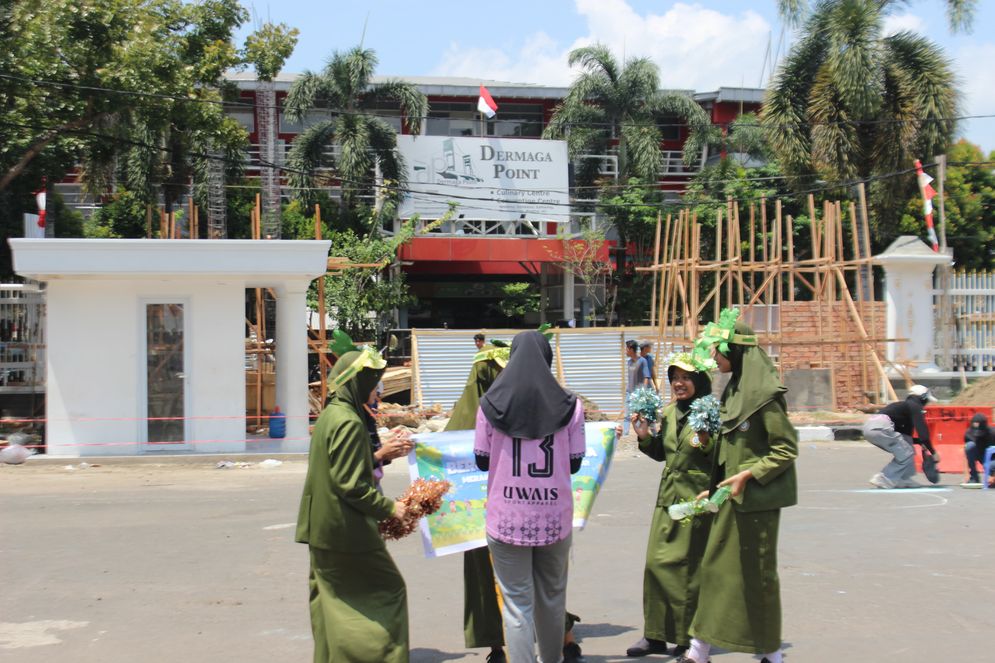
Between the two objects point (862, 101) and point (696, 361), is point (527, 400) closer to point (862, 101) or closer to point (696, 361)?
point (696, 361)

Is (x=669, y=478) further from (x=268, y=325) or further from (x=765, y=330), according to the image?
(x=268, y=325)

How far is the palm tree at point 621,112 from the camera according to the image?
34.7m

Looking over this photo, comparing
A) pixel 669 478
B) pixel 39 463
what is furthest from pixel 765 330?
pixel 669 478

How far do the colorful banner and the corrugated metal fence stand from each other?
1480 cm

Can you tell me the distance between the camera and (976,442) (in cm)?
1223

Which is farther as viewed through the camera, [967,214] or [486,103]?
[486,103]

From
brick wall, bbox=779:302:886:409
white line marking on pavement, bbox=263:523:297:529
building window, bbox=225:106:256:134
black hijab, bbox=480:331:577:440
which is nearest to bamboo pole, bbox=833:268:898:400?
brick wall, bbox=779:302:886:409

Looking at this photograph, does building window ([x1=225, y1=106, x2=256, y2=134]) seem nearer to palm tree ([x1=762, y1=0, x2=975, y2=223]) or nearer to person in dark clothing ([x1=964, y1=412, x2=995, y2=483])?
palm tree ([x1=762, y1=0, x2=975, y2=223])

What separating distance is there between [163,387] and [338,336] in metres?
10.9

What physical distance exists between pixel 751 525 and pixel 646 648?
3.39ft

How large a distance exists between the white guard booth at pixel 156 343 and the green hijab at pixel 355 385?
10566 mm

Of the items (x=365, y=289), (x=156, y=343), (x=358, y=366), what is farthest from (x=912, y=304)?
(x=358, y=366)

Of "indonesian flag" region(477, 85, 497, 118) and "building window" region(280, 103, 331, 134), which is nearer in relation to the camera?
"building window" region(280, 103, 331, 134)

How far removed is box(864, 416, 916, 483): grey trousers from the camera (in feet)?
38.9
